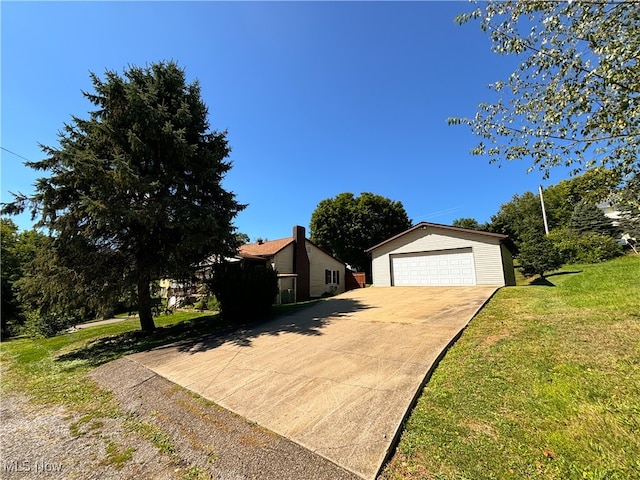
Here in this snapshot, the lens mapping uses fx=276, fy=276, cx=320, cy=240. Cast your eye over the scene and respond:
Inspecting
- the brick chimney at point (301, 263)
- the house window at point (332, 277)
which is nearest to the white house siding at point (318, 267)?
the house window at point (332, 277)

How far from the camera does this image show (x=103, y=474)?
2877mm

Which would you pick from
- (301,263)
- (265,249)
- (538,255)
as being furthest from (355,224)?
(538,255)

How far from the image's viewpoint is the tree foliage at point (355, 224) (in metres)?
32.8

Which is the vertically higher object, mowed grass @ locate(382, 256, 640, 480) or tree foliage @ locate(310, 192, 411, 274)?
tree foliage @ locate(310, 192, 411, 274)

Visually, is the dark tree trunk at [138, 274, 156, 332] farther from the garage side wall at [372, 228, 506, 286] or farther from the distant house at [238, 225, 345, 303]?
the garage side wall at [372, 228, 506, 286]

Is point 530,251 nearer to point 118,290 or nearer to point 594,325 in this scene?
point 594,325

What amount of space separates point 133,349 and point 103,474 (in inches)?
252

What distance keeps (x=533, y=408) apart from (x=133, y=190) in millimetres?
10738

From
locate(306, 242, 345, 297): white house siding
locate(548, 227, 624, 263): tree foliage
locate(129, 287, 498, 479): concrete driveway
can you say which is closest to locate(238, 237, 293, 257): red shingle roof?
locate(306, 242, 345, 297): white house siding

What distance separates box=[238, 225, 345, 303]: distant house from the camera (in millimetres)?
18594

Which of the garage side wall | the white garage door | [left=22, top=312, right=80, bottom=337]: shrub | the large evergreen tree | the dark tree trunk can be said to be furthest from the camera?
the white garage door

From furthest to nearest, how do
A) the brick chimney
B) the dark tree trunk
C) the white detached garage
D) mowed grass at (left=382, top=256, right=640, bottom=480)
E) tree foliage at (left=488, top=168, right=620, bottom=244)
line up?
tree foliage at (left=488, top=168, right=620, bottom=244) → the brick chimney → the white detached garage → the dark tree trunk → mowed grass at (left=382, top=256, right=640, bottom=480)

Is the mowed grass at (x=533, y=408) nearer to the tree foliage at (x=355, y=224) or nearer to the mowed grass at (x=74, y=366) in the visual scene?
the mowed grass at (x=74, y=366)

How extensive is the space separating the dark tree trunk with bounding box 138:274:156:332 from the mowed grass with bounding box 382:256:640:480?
9708 millimetres
